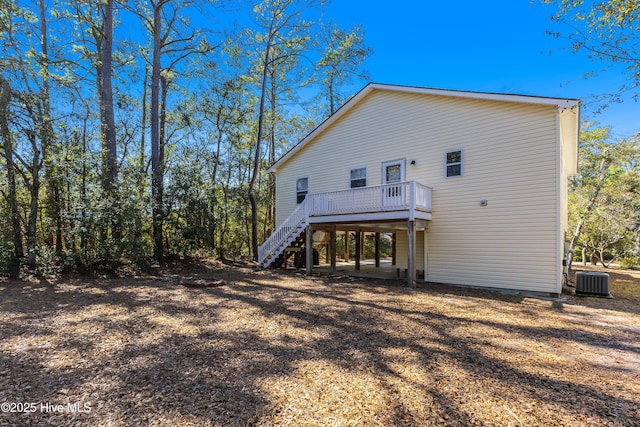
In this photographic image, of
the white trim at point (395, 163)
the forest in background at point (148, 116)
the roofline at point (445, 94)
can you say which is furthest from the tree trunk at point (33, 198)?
the white trim at point (395, 163)

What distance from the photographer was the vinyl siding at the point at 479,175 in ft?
28.0

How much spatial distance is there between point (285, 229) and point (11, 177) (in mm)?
8633

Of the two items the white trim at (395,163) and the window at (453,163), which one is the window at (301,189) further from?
the window at (453,163)

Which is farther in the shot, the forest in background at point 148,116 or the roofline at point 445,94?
the forest in background at point 148,116

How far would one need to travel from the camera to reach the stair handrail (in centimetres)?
1208

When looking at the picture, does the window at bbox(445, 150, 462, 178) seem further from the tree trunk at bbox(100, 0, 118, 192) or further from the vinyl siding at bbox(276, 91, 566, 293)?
the tree trunk at bbox(100, 0, 118, 192)

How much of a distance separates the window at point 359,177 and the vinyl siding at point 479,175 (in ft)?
0.67

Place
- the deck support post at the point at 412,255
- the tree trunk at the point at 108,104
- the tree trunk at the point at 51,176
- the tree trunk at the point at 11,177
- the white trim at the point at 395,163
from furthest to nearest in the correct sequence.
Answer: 1. the tree trunk at the point at 108,104
2. the white trim at the point at 395,163
3. the tree trunk at the point at 51,176
4. the deck support post at the point at 412,255
5. the tree trunk at the point at 11,177

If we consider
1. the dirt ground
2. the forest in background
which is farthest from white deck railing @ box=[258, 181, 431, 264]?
the forest in background

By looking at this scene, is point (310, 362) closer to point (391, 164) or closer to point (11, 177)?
point (391, 164)

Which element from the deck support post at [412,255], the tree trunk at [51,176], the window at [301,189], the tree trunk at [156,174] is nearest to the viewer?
the deck support post at [412,255]

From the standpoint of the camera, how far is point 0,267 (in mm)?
9031

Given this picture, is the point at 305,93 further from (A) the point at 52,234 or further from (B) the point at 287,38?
(A) the point at 52,234

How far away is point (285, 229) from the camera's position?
12.6 metres
